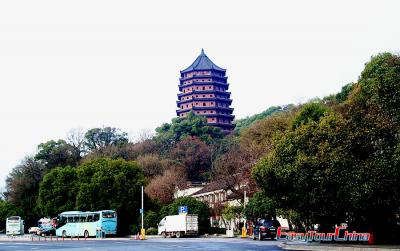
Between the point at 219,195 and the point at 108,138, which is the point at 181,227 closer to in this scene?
the point at 219,195

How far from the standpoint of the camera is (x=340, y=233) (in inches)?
1266

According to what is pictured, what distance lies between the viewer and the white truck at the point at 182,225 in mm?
47594

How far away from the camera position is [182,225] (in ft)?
157

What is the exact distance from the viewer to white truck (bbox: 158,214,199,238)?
156 feet

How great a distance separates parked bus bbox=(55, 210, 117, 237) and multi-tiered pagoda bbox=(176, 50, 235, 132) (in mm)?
54307

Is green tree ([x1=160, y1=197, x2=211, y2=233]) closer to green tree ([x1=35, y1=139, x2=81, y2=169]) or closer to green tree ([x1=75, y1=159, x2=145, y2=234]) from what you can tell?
green tree ([x1=75, y1=159, x2=145, y2=234])

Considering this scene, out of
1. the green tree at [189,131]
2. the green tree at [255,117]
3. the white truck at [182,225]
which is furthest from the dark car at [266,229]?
the green tree at [255,117]

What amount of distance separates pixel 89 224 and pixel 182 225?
1081 centimetres

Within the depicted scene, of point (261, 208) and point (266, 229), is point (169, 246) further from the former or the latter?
point (261, 208)

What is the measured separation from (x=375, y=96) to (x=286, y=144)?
668 centimetres

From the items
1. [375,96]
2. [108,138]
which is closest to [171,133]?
[108,138]

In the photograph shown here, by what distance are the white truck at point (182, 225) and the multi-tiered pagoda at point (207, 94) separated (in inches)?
2329

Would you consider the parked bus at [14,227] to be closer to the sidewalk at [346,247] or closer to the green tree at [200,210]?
the green tree at [200,210]

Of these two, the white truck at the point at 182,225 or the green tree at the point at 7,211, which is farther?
the green tree at the point at 7,211
